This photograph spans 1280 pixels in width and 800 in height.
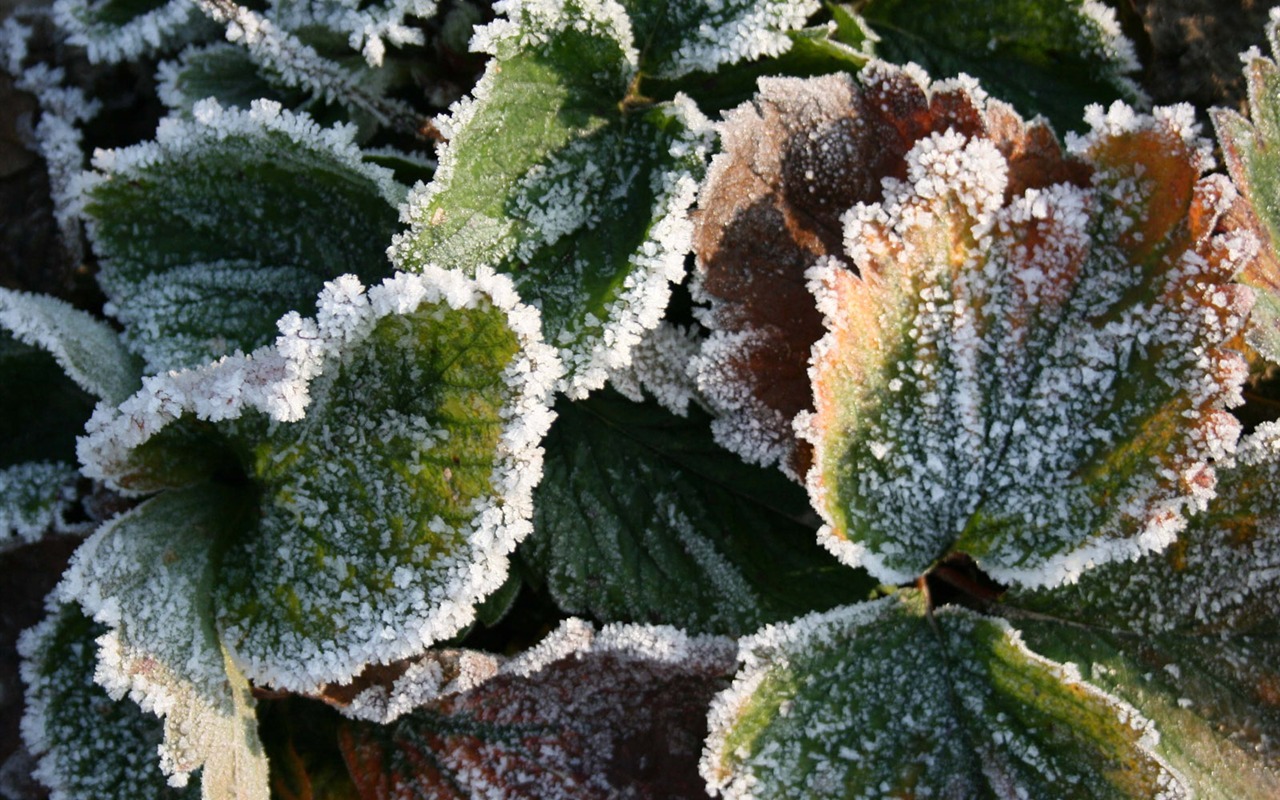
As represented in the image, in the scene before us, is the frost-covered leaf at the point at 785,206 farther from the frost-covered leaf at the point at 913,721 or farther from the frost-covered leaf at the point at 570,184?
the frost-covered leaf at the point at 913,721

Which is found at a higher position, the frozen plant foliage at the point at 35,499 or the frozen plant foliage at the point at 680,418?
the frozen plant foliage at the point at 680,418

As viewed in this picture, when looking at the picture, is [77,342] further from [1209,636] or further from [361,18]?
[1209,636]

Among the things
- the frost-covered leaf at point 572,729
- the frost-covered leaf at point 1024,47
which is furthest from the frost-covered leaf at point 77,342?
the frost-covered leaf at point 1024,47

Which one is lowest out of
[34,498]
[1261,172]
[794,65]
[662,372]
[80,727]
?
[80,727]

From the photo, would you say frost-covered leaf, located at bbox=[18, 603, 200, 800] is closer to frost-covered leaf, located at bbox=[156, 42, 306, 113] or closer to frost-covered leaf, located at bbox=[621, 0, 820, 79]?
frost-covered leaf, located at bbox=[156, 42, 306, 113]

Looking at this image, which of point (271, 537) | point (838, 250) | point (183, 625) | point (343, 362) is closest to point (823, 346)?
point (838, 250)

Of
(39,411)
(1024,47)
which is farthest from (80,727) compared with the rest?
(1024,47)
